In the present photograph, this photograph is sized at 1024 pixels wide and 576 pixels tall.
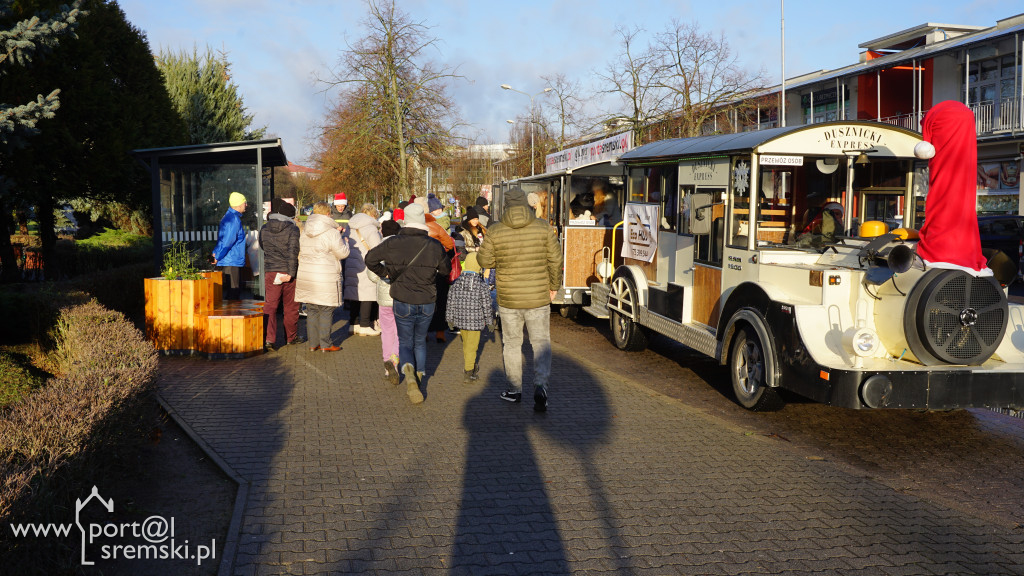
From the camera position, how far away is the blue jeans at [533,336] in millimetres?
7617

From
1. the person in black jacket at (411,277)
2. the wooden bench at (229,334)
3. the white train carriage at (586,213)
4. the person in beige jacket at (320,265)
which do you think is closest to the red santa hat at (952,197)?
the person in black jacket at (411,277)

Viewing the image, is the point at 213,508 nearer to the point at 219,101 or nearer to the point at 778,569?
the point at 778,569

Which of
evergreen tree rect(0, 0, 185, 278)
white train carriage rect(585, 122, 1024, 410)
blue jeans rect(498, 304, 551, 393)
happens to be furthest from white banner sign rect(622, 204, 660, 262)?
evergreen tree rect(0, 0, 185, 278)

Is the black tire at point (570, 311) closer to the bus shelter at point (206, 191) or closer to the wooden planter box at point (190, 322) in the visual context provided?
the bus shelter at point (206, 191)

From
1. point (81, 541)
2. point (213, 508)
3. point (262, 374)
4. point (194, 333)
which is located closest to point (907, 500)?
point (213, 508)

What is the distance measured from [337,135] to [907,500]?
2511 cm

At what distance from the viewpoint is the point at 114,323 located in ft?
25.2

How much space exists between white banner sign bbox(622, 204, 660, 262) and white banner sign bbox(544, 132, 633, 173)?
102cm

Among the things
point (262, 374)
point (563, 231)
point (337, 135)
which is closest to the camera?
point (262, 374)

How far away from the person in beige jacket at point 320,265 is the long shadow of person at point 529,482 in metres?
2.84

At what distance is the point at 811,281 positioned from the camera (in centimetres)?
693

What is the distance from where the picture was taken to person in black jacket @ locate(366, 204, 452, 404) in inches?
316

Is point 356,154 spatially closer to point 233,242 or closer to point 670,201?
point 233,242

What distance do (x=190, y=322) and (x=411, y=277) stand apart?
3449 mm
